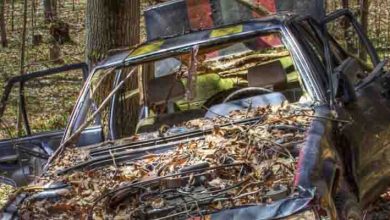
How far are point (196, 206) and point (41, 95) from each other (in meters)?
12.8

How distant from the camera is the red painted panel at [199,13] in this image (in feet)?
36.9

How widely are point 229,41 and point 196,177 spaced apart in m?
1.73

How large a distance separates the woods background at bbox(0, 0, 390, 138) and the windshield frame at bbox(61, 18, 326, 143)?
329cm

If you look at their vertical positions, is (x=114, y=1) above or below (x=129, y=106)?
above

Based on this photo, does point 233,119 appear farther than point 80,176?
Yes

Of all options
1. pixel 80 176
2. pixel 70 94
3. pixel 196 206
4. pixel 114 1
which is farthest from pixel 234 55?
pixel 70 94

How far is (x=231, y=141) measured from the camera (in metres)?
4.60

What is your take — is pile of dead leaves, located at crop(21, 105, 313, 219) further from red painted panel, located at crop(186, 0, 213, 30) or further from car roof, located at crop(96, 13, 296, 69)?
red painted panel, located at crop(186, 0, 213, 30)

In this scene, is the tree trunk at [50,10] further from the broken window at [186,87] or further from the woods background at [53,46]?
the broken window at [186,87]

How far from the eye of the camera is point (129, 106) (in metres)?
7.69

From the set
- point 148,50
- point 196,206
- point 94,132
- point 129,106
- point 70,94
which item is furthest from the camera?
point 70,94

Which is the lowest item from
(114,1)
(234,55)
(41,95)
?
(41,95)

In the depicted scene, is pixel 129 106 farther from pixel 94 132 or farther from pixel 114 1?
pixel 114 1

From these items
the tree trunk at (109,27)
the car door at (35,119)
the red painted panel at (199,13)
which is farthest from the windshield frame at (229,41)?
the red painted panel at (199,13)
